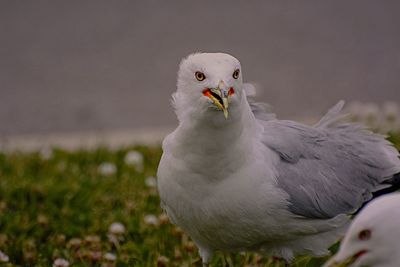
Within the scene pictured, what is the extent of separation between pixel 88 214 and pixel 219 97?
1.92m

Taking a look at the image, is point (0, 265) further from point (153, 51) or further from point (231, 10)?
point (231, 10)

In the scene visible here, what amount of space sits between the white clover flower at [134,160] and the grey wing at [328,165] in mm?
1983

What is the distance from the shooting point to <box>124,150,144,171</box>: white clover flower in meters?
6.81

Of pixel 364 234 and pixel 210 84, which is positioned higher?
pixel 210 84

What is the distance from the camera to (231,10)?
34.0ft

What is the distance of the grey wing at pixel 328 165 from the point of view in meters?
4.64

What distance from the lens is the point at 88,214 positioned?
5.78 meters

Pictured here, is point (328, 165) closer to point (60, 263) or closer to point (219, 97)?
point (219, 97)

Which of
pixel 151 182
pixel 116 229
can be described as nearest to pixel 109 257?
pixel 116 229

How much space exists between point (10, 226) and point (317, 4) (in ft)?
19.4

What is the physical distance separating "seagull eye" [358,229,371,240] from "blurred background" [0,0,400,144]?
5.29 metres

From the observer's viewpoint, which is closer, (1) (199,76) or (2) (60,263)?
(1) (199,76)

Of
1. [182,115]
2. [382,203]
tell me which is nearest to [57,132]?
[182,115]

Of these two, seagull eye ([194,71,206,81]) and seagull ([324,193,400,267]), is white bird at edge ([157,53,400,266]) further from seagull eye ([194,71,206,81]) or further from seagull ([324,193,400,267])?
seagull ([324,193,400,267])
